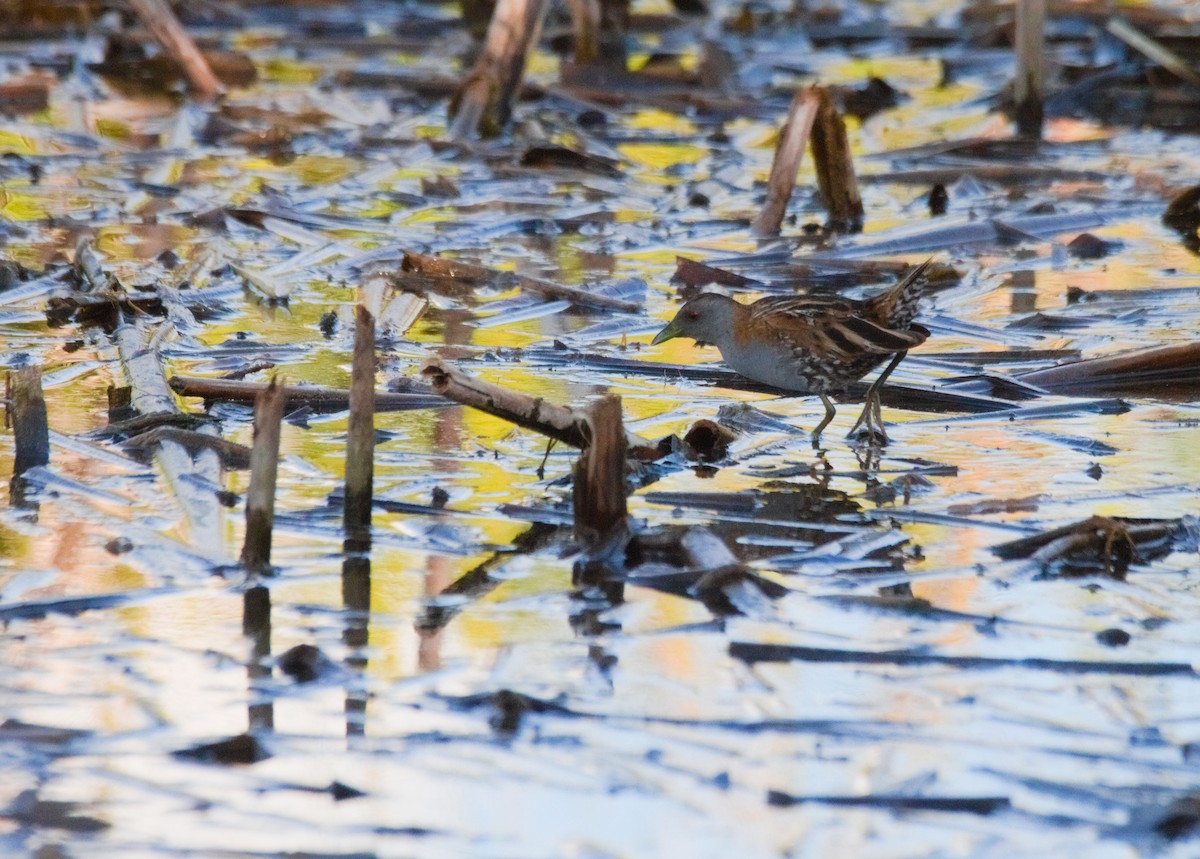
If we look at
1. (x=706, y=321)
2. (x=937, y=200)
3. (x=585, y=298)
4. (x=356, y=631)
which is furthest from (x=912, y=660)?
(x=937, y=200)

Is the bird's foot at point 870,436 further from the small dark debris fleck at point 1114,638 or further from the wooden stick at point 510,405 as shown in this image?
the small dark debris fleck at point 1114,638

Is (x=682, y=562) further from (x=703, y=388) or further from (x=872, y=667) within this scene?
(x=703, y=388)

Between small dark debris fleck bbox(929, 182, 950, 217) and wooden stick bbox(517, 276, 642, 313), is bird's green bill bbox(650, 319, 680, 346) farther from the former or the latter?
small dark debris fleck bbox(929, 182, 950, 217)

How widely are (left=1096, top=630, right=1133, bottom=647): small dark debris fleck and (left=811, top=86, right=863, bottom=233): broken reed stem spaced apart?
17.5ft

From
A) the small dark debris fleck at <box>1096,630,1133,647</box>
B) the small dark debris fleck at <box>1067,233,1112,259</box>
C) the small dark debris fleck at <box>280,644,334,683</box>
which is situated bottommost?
the small dark debris fleck at <box>280,644,334,683</box>

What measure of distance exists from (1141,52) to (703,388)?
8.44 meters

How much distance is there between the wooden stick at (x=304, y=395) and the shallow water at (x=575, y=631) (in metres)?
0.09

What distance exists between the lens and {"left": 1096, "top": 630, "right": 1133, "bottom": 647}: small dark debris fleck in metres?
4.13

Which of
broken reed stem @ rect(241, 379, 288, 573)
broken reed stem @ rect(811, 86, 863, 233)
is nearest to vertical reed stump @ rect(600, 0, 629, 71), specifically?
broken reed stem @ rect(811, 86, 863, 233)

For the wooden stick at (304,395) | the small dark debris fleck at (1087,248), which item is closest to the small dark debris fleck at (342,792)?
the wooden stick at (304,395)

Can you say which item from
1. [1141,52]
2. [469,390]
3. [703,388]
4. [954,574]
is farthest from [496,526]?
[1141,52]

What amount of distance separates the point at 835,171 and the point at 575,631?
568cm

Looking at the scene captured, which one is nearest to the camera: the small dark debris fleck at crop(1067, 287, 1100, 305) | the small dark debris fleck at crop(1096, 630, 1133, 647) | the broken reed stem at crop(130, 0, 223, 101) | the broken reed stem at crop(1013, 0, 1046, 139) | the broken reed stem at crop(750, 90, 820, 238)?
the small dark debris fleck at crop(1096, 630, 1133, 647)

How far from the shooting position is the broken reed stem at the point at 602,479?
15.2 feet
